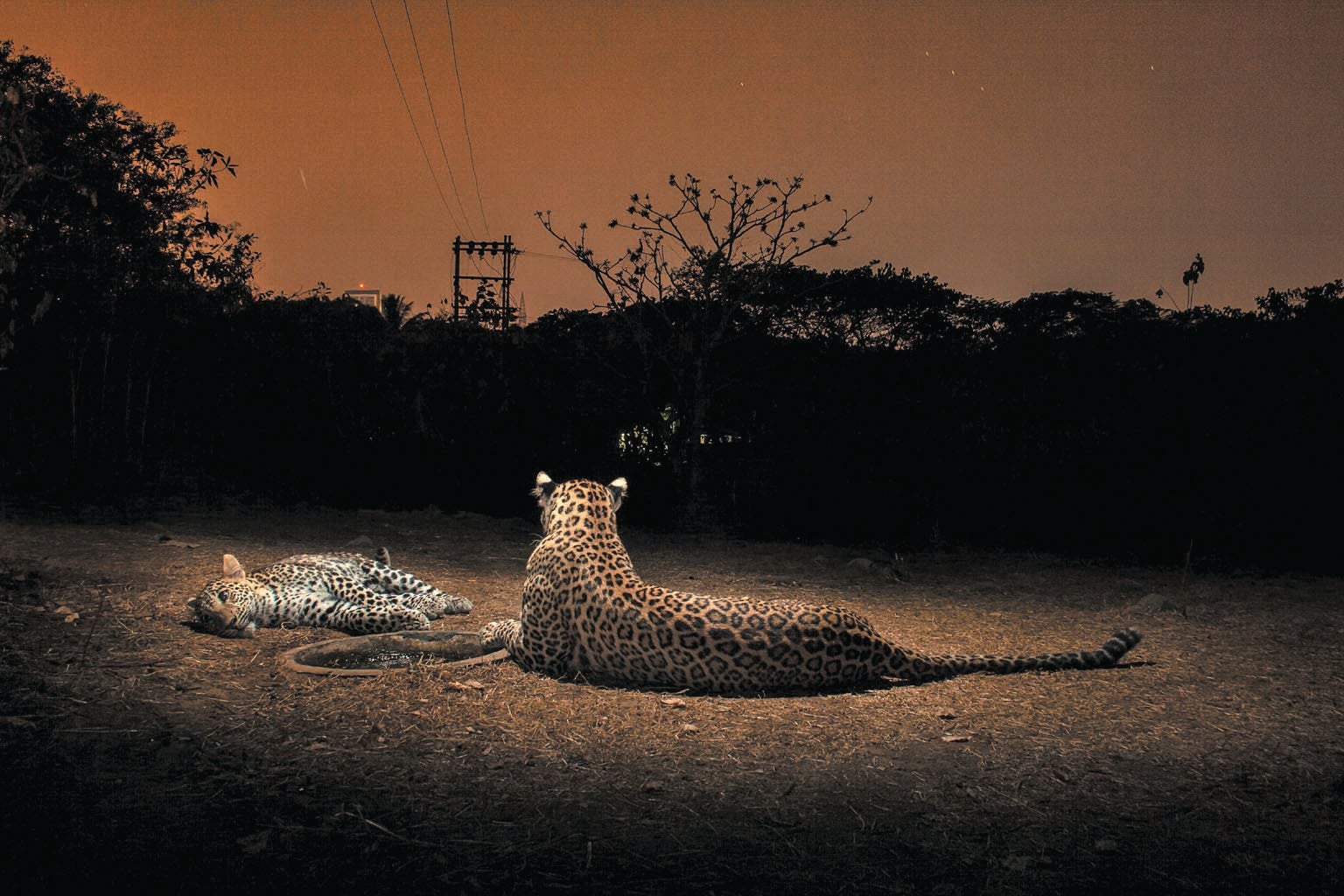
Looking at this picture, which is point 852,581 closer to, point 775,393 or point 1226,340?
point 775,393

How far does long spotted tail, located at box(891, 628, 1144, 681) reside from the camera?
5453 millimetres

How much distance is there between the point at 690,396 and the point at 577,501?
7.14 metres

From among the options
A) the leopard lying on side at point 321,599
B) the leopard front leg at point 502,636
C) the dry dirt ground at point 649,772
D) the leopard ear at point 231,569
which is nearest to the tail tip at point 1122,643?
the dry dirt ground at point 649,772

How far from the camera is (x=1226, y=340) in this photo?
34.6 ft

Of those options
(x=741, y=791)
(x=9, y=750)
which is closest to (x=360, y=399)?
(x=9, y=750)

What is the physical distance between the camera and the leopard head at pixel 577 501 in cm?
613

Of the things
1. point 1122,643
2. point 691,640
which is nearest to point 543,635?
point 691,640

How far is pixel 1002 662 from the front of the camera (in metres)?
5.64

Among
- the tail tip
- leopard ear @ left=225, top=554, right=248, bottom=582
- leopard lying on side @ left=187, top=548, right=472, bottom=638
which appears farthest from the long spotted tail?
leopard ear @ left=225, top=554, right=248, bottom=582

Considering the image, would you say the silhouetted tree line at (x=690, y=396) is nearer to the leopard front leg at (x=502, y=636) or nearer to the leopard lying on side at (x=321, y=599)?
the leopard lying on side at (x=321, y=599)

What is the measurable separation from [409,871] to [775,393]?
1033cm

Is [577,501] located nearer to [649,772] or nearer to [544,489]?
[544,489]

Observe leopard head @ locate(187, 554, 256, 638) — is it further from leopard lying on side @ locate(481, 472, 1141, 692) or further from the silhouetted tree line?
the silhouetted tree line

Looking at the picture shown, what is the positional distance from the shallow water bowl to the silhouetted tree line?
554 cm
